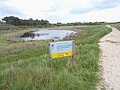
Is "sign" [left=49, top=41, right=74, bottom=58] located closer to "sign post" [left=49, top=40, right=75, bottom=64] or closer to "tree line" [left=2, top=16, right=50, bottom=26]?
"sign post" [left=49, top=40, right=75, bottom=64]

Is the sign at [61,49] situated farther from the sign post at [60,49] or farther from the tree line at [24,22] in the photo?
the tree line at [24,22]

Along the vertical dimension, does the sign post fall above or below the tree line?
above

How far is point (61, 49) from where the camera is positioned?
8336 millimetres

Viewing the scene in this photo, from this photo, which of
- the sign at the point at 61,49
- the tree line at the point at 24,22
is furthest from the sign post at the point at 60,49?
the tree line at the point at 24,22

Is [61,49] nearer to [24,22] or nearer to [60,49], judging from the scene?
[60,49]

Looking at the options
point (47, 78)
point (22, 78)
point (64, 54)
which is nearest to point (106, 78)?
point (64, 54)

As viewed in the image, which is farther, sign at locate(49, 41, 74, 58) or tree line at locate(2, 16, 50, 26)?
tree line at locate(2, 16, 50, 26)

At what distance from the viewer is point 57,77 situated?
21.5ft

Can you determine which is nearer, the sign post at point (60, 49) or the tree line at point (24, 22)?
the sign post at point (60, 49)

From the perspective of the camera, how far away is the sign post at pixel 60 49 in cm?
822

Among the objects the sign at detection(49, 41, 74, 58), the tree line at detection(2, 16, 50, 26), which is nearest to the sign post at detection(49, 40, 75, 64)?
the sign at detection(49, 41, 74, 58)

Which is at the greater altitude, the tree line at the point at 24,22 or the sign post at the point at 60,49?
the sign post at the point at 60,49

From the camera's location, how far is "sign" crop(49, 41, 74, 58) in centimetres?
823

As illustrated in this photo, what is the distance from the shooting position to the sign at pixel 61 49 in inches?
324
